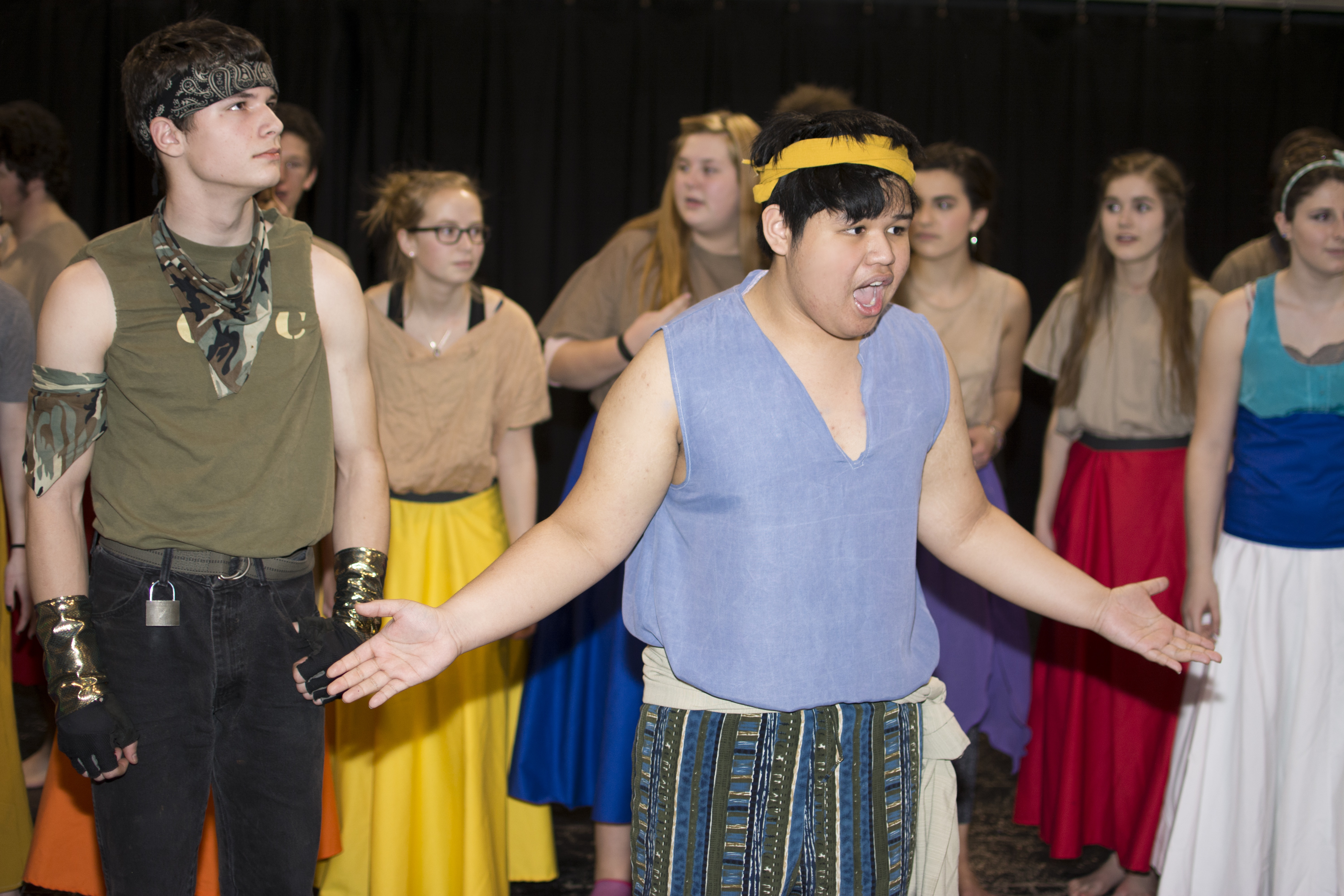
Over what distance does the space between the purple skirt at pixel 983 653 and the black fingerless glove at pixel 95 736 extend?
6.01 ft

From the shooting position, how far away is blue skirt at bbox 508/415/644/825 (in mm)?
2953

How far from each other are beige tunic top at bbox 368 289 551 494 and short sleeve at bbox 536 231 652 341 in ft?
0.62

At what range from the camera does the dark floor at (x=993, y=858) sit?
3043 millimetres

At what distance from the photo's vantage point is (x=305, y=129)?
3.30 m

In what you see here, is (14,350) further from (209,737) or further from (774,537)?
(774,537)

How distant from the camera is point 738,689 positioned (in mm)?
1595

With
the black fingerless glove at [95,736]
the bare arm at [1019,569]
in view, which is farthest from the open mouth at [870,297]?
the black fingerless glove at [95,736]

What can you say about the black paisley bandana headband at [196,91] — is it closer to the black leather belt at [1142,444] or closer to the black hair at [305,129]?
the black hair at [305,129]

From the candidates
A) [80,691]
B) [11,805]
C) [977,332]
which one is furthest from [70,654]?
[977,332]

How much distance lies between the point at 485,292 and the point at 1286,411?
76.2 inches

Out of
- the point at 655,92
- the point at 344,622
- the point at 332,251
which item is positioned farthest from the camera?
the point at 655,92

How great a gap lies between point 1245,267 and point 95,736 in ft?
10.9

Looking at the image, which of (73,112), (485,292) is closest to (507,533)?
(485,292)

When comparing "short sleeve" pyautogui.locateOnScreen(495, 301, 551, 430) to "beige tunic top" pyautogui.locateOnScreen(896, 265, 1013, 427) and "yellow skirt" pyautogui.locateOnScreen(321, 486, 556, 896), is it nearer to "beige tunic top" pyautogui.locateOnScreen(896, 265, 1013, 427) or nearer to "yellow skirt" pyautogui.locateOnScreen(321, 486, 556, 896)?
"yellow skirt" pyautogui.locateOnScreen(321, 486, 556, 896)
